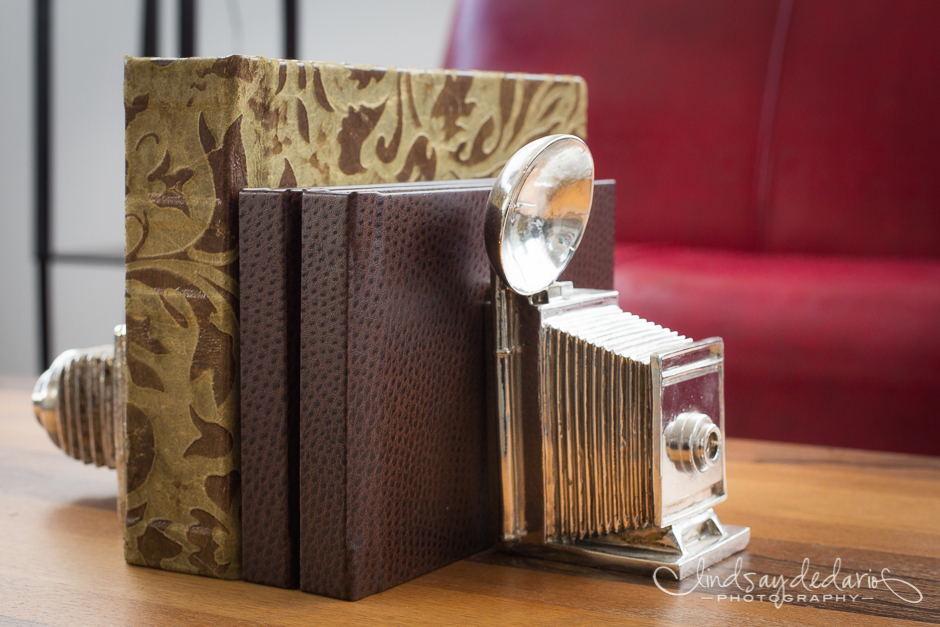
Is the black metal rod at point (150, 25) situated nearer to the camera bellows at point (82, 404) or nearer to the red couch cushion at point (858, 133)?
the red couch cushion at point (858, 133)

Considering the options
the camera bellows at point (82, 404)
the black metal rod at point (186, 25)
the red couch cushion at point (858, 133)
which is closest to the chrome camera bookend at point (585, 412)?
the camera bellows at point (82, 404)

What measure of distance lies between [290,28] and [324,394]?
177 centimetres

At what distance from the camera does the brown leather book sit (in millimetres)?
542

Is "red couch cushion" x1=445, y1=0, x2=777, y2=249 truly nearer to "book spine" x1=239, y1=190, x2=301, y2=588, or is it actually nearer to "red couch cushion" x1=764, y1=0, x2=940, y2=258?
"red couch cushion" x1=764, y1=0, x2=940, y2=258

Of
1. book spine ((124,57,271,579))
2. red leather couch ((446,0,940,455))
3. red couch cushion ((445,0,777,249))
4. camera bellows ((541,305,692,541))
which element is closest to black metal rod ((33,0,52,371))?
red leather couch ((446,0,940,455))

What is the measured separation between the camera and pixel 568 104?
0.88m

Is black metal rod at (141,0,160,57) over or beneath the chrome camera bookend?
over

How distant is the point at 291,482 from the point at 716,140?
1.17 metres

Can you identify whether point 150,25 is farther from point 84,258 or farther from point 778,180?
point 778,180

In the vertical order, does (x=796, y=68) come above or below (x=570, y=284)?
above

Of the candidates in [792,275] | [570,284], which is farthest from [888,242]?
[570,284]

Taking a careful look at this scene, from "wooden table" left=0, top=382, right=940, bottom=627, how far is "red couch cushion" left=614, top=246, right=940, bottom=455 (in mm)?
425

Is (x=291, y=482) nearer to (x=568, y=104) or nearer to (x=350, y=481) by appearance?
(x=350, y=481)

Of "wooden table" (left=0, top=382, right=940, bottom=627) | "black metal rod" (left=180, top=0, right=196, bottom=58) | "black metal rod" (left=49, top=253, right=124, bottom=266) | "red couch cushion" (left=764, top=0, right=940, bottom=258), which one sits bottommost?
"wooden table" (left=0, top=382, right=940, bottom=627)
